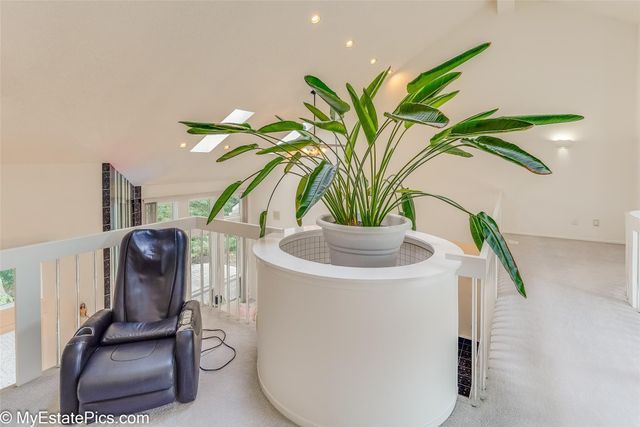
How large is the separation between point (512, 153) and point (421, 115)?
0.54 m

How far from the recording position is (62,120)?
11.9 ft

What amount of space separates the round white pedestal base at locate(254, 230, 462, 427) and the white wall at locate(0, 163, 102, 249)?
4076 mm

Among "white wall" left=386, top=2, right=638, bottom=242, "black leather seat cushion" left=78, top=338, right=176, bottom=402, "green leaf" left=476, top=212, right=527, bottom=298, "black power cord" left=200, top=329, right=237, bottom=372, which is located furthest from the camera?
"white wall" left=386, top=2, right=638, bottom=242

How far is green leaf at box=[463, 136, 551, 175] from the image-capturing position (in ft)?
5.14

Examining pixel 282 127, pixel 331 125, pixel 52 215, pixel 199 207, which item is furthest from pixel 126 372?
pixel 199 207

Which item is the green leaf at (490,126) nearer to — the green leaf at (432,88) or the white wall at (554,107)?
the green leaf at (432,88)

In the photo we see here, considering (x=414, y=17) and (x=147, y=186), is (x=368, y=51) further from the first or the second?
(x=147, y=186)

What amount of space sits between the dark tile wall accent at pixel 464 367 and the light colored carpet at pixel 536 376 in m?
0.85

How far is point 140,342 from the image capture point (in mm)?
2148

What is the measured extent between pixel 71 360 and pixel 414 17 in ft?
19.7

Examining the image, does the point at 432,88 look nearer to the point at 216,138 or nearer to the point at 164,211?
the point at 216,138

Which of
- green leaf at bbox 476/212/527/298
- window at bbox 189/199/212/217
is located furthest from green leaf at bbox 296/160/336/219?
window at bbox 189/199/212/217

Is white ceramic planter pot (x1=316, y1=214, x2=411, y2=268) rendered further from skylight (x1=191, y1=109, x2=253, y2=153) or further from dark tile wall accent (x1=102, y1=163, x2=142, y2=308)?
dark tile wall accent (x1=102, y1=163, x2=142, y2=308)

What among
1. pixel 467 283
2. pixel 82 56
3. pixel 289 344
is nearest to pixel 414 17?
pixel 467 283
